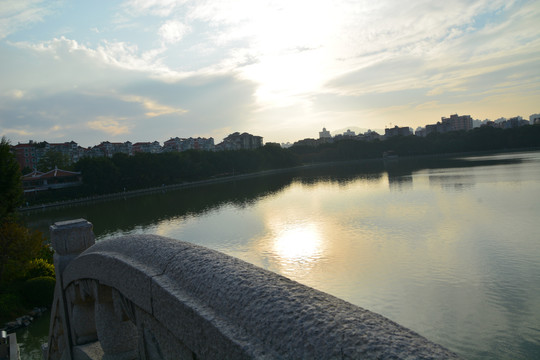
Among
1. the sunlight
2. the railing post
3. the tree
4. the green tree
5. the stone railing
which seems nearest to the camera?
the stone railing

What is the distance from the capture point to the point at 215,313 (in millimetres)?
1608

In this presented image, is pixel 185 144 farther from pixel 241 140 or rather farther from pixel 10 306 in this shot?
pixel 10 306

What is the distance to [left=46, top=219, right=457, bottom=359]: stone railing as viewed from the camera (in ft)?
4.05

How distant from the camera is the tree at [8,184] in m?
16.2

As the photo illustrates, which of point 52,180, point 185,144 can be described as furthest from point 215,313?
point 185,144

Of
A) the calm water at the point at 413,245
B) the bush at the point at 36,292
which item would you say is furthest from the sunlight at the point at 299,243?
the bush at the point at 36,292

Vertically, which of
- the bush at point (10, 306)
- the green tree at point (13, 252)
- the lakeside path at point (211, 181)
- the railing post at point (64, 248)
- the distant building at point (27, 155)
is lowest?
the bush at point (10, 306)

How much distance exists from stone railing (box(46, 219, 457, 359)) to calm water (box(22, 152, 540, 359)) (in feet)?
30.1

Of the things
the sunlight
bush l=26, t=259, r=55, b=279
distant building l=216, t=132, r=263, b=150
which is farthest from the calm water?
distant building l=216, t=132, r=263, b=150

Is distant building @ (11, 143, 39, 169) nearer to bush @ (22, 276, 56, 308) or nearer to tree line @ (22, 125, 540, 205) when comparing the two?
tree line @ (22, 125, 540, 205)

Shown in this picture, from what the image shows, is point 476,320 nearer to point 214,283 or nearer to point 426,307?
point 426,307

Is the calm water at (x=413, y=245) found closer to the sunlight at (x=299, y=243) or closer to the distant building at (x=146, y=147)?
the sunlight at (x=299, y=243)

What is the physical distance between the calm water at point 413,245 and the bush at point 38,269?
7.85m

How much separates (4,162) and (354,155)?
9311cm
